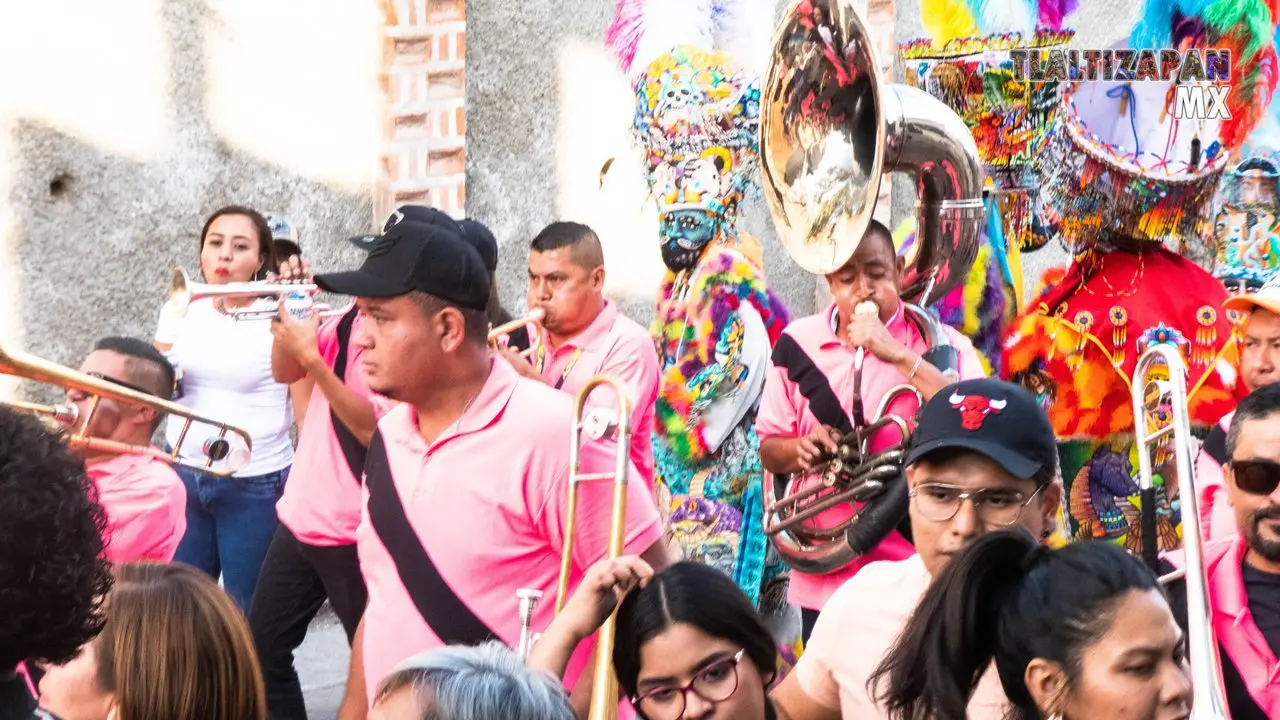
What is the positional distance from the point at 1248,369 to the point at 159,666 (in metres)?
3.11

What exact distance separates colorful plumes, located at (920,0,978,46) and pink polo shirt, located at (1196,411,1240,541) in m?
2.76

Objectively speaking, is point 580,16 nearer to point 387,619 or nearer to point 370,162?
point 370,162

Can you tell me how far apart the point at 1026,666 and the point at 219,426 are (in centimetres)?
333

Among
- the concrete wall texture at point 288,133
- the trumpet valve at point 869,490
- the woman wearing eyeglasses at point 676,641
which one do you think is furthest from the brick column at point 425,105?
the woman wearing eyeglasses at point 676,641

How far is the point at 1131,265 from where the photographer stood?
5953 mm

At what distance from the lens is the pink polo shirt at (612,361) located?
19.3 feet

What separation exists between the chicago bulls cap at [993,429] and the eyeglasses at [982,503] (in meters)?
0.05

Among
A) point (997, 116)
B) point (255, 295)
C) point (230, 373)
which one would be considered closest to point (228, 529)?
point (230, 373)

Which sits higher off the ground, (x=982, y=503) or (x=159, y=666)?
(x=982, y=503)

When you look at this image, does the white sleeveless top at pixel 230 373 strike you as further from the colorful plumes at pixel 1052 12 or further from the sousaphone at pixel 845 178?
the colorful plumes at pixel 1052 12

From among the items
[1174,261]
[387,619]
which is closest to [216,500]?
[387,619]

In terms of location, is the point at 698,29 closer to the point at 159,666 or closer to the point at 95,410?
the point at 95,410

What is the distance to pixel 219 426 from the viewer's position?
18.3 feet

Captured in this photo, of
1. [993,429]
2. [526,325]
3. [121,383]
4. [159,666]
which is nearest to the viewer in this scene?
[159,666]
